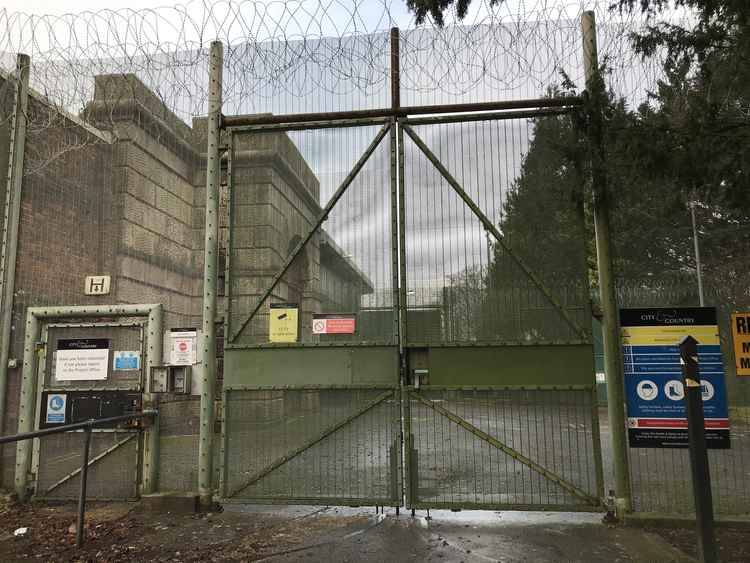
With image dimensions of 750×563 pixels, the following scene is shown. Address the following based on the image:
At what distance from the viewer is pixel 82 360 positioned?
19.6 feet

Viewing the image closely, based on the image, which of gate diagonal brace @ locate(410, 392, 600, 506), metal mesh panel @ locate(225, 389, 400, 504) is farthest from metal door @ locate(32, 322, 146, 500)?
gate diagonal brace @ locate(410, 392, 600, 506)

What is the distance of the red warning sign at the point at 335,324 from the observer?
557cm

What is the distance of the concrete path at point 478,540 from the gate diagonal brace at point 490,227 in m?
1.84

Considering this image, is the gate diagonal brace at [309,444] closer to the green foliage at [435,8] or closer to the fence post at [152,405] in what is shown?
the fence post at [152,405]

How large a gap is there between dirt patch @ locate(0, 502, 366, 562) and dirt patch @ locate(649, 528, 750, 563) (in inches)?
112

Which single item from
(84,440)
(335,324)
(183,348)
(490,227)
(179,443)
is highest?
(490,227)

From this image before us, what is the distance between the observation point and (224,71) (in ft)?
20.1

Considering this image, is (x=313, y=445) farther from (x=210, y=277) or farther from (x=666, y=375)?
(x=666, y=375)

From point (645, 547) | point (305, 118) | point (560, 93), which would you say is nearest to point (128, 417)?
point (305, 118)

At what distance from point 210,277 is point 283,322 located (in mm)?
977

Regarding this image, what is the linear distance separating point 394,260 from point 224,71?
3.00m

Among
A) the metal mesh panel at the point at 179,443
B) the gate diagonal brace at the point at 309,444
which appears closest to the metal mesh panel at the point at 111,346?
the metal mesh panel at the point at 179,443

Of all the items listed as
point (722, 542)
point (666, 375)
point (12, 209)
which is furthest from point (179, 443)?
point (722, 542)

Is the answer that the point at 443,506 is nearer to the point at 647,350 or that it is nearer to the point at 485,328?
the point at 485,328
